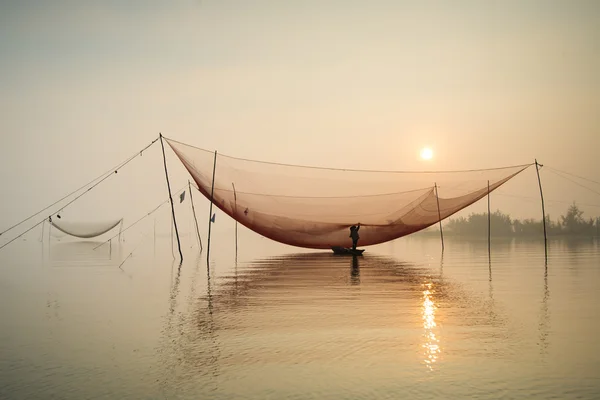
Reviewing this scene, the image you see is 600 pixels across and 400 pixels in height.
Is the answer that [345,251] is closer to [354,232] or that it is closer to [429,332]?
[354,232]

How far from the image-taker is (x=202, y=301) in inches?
447

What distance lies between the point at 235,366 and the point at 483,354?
272cm

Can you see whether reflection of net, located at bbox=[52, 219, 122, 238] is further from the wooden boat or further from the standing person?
the standing person

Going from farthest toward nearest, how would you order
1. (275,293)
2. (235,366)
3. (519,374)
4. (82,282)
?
(82,282) → (275,293) → (235,366) → (519,374)

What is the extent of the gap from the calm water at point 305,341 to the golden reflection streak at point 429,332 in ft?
0.07

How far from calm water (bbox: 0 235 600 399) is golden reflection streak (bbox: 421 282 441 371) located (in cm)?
2

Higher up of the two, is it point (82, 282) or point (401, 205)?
point (401, 205)

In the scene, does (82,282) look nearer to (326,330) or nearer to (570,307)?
(326,330)

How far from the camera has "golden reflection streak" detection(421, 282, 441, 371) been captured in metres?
6.42

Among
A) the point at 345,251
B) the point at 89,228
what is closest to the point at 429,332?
the point at 345,251

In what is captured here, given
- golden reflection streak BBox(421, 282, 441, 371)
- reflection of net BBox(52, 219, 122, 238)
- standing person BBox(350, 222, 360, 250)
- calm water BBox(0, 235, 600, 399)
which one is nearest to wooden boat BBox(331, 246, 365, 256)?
standing person BBox(350, 222, 360, 250)

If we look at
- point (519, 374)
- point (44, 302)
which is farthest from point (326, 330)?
point (44, 302)

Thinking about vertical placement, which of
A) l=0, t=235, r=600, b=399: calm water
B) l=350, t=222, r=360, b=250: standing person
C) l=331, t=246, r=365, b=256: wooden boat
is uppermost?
l=350, t=222, r=360, b=250: standing person

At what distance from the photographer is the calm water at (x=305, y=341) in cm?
537
